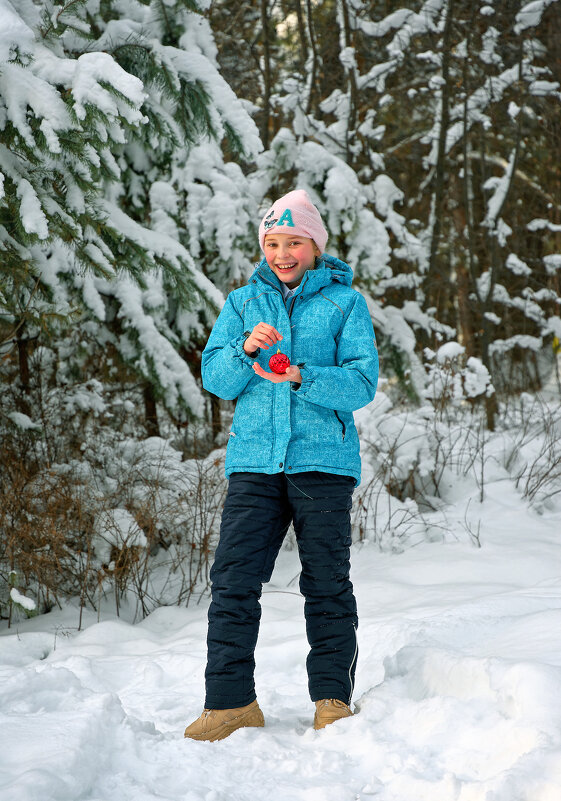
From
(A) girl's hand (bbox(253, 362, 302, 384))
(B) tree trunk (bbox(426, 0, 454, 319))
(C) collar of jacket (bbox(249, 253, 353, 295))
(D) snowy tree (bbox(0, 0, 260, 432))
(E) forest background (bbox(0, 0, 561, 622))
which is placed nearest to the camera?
(A) girl's hand (bbox(253, 362, 302, 384))

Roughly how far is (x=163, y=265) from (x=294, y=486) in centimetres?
259

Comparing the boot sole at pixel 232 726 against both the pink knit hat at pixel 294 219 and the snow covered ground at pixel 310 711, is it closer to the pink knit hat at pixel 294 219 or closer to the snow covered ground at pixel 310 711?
the snow covered ground at pixel 310 711

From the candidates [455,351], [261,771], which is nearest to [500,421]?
[455,351]

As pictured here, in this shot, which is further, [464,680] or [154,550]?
[154,550]

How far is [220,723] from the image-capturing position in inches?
91.1

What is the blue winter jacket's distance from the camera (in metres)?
2.38

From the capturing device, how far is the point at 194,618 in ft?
13.3

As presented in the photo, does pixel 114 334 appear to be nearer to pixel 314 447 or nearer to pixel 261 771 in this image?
pixel 314 447

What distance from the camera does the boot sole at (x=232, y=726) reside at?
7.53 ft

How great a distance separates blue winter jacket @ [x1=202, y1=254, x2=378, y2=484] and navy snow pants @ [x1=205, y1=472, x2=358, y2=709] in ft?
0.25

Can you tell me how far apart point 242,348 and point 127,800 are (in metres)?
1.32

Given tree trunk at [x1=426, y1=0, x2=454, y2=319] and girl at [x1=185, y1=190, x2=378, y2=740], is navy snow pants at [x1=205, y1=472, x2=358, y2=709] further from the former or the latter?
tree trunk at [x1=426, y1=0, x2=454, y2=319]

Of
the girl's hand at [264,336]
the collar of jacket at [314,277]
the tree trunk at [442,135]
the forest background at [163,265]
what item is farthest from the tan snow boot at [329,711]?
the tree trunk at [442,135]

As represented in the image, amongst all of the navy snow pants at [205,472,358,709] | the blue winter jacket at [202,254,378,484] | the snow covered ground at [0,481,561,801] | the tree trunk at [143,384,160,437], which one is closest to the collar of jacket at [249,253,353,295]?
the blue winter jacket at [202,254,378,484]
